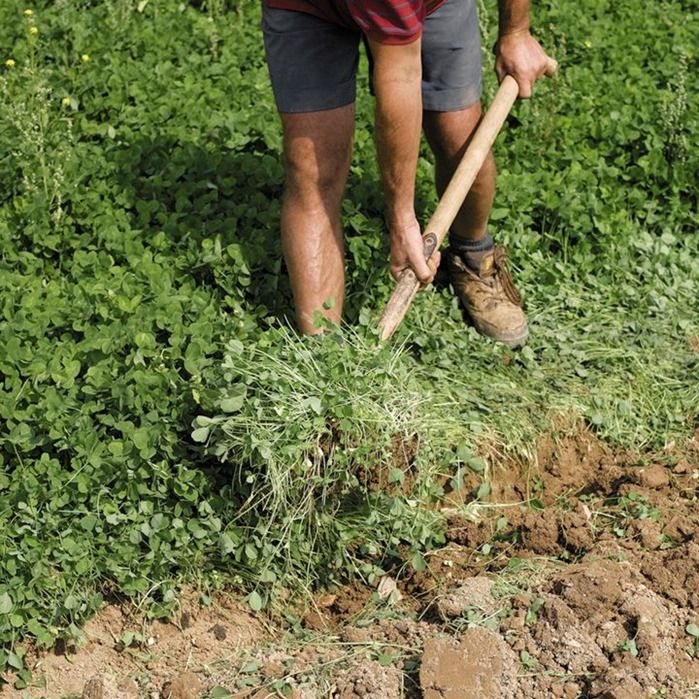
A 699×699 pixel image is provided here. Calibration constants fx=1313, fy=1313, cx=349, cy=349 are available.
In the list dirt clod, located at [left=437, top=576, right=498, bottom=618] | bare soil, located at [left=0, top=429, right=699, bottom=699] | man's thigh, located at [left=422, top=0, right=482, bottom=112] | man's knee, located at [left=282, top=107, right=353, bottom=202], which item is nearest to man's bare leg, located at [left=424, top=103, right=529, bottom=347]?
man's thigh, located at [left=422, top=0, right=482, bottom=112]

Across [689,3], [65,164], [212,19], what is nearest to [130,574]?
[65,164]

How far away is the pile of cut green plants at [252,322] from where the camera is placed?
14.1 ft

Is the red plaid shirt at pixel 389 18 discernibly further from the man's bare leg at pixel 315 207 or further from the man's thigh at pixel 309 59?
the man's bare leg at pixel 315 207

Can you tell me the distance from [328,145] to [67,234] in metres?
1.29

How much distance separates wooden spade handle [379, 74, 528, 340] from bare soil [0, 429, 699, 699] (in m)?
0.74

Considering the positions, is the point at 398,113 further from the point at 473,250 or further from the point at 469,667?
the point at 469,667

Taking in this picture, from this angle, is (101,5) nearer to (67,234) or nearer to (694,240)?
(67,234)

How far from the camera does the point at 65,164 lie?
553cm

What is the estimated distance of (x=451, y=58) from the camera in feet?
16.0

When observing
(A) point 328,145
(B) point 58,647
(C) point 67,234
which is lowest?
(B) point 58,647

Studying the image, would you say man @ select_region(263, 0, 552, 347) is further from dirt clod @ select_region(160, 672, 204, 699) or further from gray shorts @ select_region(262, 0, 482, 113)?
dirt clod @ select_region(160, 672, 204, 699)

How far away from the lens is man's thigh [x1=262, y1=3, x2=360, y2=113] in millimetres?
A: 4461

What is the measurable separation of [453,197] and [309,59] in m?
0.71

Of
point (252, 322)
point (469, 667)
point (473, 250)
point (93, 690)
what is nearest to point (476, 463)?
point (469, 667)
